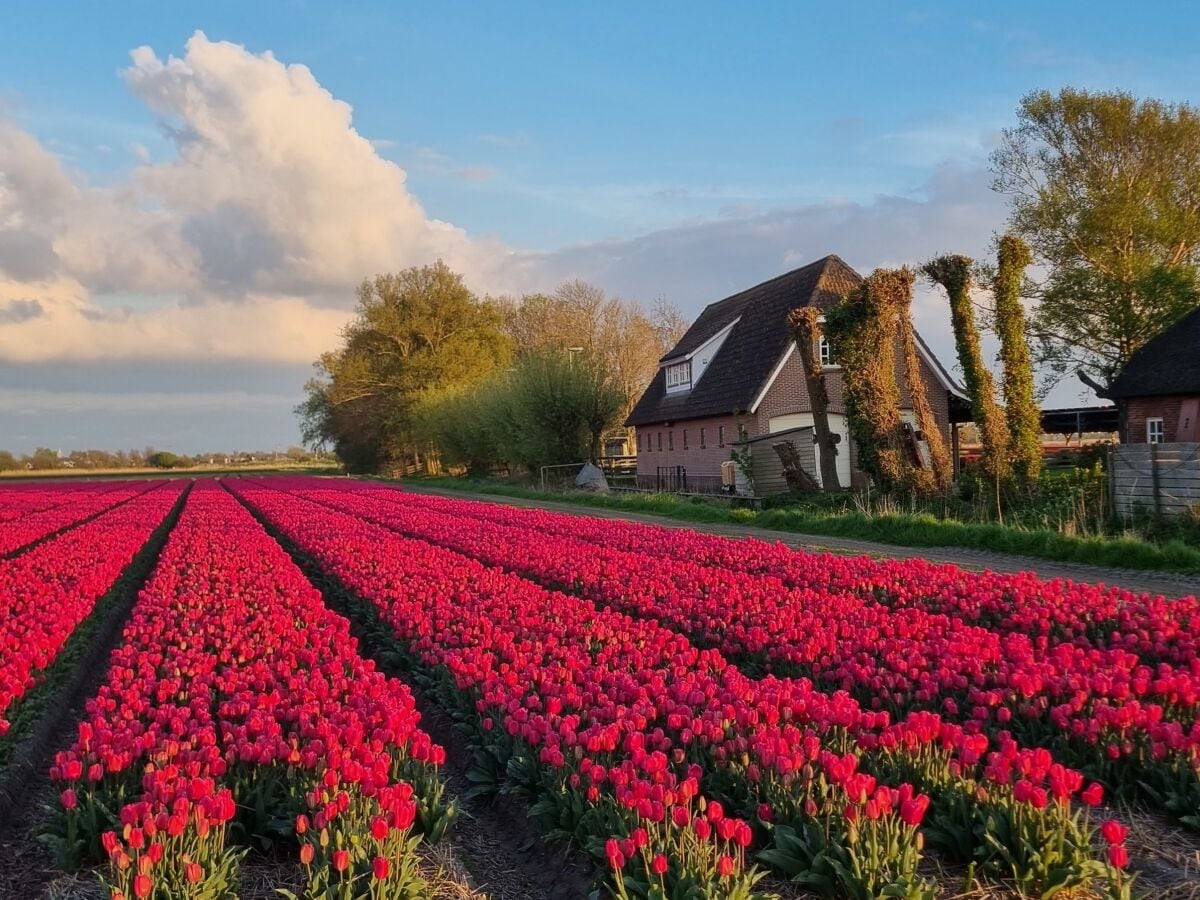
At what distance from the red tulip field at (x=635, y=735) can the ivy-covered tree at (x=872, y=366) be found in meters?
12.3

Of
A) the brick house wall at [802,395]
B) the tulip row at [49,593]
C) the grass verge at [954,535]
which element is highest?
the brick house wall at [802,395]

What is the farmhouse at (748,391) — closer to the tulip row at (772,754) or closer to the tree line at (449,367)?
the tree line at (449,367)

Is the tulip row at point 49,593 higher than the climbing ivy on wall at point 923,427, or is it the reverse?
the climbing ivy on wall at point 923,427

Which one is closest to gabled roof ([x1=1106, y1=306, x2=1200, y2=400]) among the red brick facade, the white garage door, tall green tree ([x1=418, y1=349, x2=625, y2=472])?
the red brick facade

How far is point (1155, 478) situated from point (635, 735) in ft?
49.7

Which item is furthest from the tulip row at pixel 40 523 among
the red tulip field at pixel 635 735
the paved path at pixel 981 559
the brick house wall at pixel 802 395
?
the brick house wall at pixel 802 395

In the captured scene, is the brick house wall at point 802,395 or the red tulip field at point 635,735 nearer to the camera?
the red tulip field at point 635,735

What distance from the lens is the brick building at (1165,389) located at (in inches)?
1105

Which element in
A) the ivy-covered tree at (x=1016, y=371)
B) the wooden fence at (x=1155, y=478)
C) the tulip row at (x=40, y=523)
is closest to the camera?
the wooden fence at (x=1155, y=478)

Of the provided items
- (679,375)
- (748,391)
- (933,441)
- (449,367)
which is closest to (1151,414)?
(933,441)

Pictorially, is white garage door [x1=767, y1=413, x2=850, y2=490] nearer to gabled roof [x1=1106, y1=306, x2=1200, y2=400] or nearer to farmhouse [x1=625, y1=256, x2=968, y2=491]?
farmhouse [x1=625, y1=256, x2=968, y2=491]

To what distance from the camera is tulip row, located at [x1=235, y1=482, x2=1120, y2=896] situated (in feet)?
13.2

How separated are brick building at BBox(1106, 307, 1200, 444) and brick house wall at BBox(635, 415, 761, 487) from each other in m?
12.4

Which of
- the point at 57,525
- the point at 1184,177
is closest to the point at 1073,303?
the point at 1184,177
